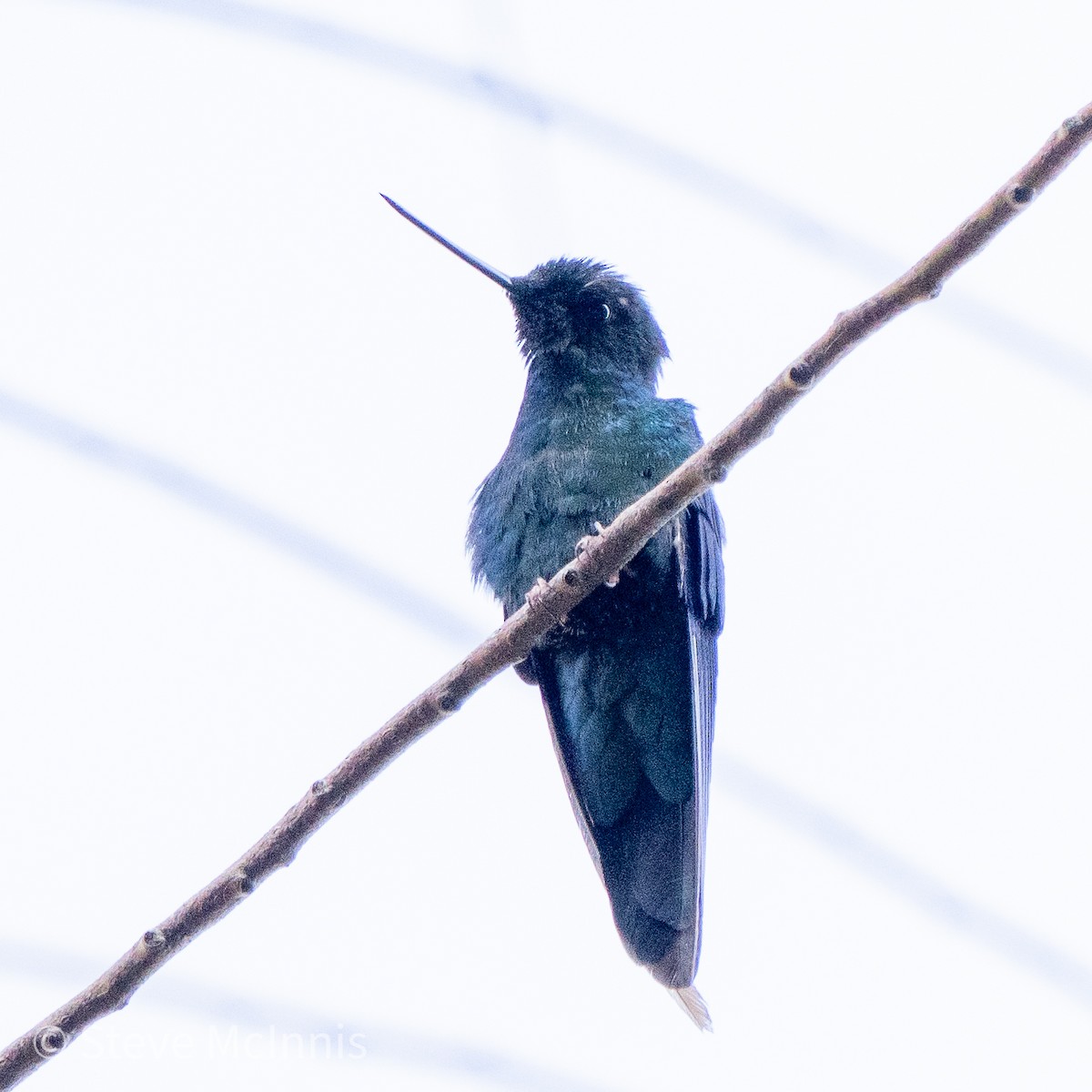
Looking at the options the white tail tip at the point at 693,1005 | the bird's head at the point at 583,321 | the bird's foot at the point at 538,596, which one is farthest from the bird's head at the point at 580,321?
the white tail tip at the point at 693,1005

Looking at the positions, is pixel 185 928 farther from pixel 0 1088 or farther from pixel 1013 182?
pixel 1013 182

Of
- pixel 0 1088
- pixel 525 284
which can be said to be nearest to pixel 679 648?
pixel 525 284

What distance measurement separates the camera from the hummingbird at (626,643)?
3.99 metres

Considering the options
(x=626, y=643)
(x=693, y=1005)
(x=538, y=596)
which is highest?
(x=626, y=643)

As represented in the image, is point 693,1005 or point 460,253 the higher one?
Result: point 460,253

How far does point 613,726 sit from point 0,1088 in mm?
2405

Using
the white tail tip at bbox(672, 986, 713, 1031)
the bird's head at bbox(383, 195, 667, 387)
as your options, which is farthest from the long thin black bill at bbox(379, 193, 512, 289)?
the white tail tip at bbox(672, 986, 713, 1031)

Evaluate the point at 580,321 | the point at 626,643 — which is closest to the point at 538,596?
the point at 626,643

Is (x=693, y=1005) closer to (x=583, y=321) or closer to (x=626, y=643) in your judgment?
(x=626, y=643)

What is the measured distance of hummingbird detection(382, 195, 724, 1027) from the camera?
13.1 feet

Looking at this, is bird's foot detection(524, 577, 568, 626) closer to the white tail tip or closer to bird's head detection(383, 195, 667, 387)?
the white tail tip

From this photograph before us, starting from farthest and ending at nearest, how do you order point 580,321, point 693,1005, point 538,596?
point 580,321 → point 693,1005 → point 538,596

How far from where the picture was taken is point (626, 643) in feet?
13.9

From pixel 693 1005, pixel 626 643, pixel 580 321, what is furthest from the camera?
pixel 580 321
